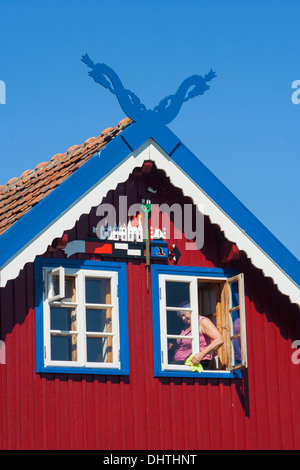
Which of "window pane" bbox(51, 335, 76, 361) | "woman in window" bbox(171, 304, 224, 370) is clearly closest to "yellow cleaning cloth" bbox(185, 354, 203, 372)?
"woman in window" bbox(171, 304, 224, 370)

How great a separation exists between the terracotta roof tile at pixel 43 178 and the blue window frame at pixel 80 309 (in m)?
0.82

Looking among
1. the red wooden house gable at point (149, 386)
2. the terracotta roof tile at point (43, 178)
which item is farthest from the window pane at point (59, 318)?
the red wooden house gable at point (149, 386)

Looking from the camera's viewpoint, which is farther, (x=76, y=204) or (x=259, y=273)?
(x=259, y=273)

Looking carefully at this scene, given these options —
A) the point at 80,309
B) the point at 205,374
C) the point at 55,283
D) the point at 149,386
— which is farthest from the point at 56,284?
the point at 205,374

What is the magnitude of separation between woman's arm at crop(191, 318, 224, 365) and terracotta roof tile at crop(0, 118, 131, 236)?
283 centimetres

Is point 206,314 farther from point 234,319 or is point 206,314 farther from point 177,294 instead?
point 177,294

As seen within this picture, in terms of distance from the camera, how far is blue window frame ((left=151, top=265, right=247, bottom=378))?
17.6 metres

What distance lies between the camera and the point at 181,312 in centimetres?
1841

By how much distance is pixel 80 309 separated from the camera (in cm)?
1725

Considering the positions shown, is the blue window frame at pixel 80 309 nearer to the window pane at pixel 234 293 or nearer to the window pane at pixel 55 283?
the window pane at pixel 55 283

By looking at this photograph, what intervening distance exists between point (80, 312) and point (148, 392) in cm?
143
